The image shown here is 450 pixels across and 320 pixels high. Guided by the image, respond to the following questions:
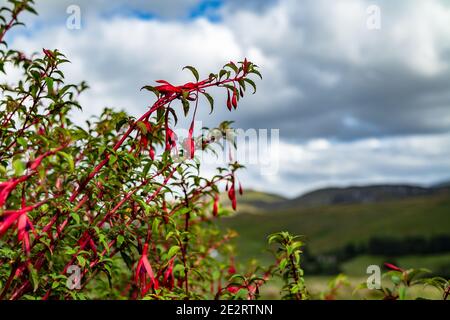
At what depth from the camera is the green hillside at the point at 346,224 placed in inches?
5236

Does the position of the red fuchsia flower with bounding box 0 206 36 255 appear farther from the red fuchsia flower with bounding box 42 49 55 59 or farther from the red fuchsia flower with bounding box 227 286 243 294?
the red fuchsia flower with bounding box 227 286 243 294

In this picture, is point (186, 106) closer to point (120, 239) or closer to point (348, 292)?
point (120, 239)

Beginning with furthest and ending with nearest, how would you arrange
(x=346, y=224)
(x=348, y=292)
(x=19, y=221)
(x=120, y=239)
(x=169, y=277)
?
1. (x=346, y=224)
2. (x=348, y=292)
3. (x=169, y=277)
4. (x=120, y=239)
5. (x=19, y=221)

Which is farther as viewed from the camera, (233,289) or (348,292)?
(348,292)

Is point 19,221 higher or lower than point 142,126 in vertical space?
lower

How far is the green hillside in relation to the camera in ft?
436

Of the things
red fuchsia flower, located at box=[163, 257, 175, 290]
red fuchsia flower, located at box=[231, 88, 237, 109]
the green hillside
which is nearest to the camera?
red fuchsia flower, located at box=[231, 88, 237, 109]

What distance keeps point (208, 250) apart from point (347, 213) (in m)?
174

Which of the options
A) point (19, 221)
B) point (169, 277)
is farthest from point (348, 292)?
point (19, 221)

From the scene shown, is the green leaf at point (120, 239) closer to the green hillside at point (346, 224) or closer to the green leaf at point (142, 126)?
the green leaf at point (142, 126)

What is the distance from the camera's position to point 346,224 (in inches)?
6289

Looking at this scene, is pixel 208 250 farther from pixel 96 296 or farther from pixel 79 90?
pixel 79 90

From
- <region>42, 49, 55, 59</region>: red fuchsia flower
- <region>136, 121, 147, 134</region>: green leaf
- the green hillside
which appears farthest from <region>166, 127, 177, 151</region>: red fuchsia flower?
the green hillside

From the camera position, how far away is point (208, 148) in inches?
168
